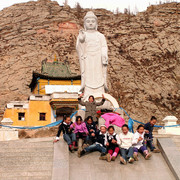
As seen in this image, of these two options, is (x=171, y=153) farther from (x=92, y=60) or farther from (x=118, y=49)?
(x=118, y=49)

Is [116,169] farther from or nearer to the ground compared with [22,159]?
nearer to the ground

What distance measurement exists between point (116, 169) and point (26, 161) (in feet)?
7.12

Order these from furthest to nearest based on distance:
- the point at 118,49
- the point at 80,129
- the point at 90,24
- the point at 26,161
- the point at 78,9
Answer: the point at 78,9 → the point at 118,49 → the point at 90,24 → the point at 80,129 → the point at 26,161

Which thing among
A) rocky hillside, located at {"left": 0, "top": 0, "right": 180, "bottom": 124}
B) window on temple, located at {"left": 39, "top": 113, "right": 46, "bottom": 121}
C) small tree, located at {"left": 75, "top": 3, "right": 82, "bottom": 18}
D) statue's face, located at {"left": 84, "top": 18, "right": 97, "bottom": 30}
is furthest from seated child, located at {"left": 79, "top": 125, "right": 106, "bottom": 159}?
small tree, located at {"left": 75, "top": 3, "right": 82, "bottom": 18}

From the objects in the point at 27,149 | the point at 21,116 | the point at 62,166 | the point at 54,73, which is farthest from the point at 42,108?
the point at 62,166

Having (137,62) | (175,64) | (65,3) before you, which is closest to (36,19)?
(65,3)

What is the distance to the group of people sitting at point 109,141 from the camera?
780 centimetres

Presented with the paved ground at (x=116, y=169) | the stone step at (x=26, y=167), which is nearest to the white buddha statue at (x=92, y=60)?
the paved ground at (x=116, y=169)

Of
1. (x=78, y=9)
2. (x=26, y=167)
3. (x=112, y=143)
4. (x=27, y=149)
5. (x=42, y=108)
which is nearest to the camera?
(x=26, y=167)

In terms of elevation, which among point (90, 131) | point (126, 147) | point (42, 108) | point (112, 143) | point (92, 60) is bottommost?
point (42, 108)

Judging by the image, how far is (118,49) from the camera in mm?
52344

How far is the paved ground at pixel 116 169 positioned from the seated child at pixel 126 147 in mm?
159

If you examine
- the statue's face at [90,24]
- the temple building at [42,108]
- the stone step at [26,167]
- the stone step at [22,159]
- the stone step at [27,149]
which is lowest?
the temple building at [42,108]

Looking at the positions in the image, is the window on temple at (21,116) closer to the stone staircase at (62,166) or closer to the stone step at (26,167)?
the stone staircase at (62,166)
